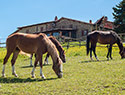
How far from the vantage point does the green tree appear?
41.8 metres

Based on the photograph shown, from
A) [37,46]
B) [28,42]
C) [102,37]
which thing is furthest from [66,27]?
[37,46]

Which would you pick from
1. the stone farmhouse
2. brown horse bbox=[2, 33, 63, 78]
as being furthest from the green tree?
brown horse bbox=[2, 33, 63, 78]

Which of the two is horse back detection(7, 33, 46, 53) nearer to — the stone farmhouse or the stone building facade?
the stone farmhouse

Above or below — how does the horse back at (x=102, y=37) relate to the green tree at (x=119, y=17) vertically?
below

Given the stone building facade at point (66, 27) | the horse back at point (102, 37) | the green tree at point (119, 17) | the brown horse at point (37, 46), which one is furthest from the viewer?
the stone building facade at point (66, 27)

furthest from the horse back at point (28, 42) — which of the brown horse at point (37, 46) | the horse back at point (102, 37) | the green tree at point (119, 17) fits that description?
the green tree at point (119, 17)

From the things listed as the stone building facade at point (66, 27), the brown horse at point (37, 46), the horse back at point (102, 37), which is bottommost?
the brown horse at point (37, 46)

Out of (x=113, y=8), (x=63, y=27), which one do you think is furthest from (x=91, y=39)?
(x=63, y=27)

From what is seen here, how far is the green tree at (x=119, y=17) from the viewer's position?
41.8 meters

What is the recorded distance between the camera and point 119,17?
43.8 m

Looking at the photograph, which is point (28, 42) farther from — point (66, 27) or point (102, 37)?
point (66, 27)

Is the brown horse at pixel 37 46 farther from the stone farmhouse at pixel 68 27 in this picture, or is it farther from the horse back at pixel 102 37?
the stone farmhouse at pixel 68 27

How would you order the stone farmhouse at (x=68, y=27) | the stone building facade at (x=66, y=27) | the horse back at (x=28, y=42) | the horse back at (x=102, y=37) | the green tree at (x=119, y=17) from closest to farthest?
the horse back at (x=28, y=42)
the horse back at (x=102, y=37)
the green tree at (x=119, y=17)
the stone farmhouse at (x=68, y=27)
the stone building facade at (x=66, y=27)

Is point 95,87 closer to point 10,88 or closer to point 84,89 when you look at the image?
point 84,89
